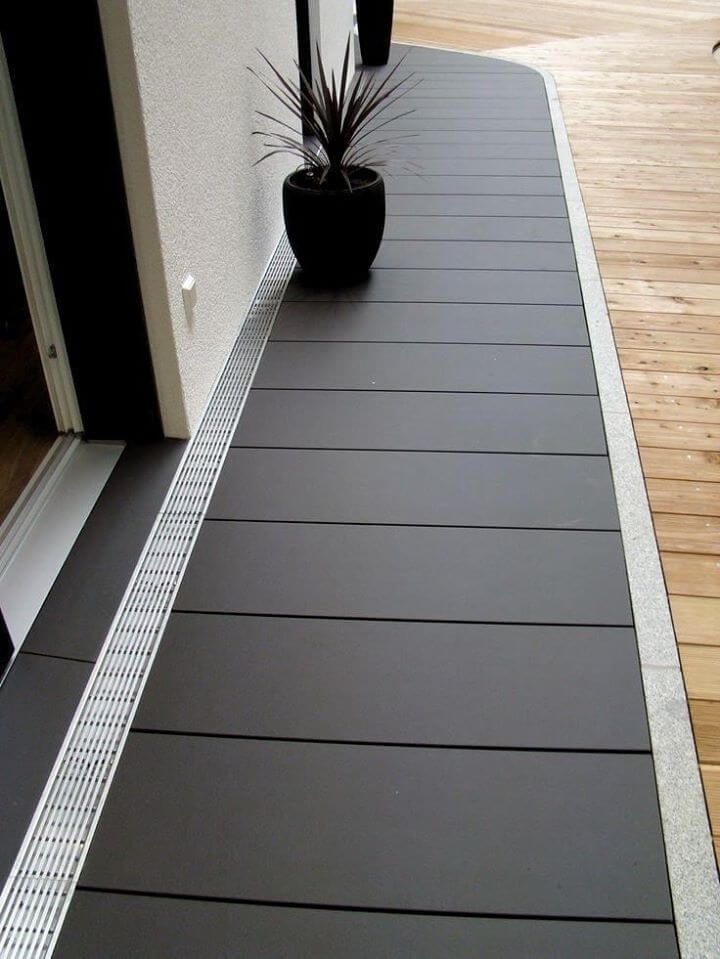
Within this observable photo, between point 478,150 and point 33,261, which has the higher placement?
point 33,261

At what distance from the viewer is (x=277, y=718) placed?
5.03 feet

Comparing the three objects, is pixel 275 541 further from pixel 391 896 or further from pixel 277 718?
pixel 391 896

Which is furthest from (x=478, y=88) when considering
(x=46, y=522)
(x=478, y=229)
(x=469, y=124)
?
(x=46, y=522)

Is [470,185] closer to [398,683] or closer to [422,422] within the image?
[422,422]

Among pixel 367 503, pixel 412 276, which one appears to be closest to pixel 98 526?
pixel 367 503

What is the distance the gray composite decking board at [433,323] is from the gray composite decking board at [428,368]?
0.05 m

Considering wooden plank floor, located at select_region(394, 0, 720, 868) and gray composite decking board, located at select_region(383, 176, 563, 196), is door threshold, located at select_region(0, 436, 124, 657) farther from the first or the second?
gray composite decking board, located at select_region(383, 176, 563, 196)

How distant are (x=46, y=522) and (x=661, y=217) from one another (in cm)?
286

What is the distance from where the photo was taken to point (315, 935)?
123 centimetres

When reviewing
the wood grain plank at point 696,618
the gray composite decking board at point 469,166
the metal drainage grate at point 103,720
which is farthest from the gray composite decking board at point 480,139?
the wood grain plank at point 696,618

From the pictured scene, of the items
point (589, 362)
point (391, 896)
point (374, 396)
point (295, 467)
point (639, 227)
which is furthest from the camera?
point (639, 227)

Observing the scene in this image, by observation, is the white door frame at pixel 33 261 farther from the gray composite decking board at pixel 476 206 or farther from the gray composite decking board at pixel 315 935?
the gray composite decking board at pixel 476 206

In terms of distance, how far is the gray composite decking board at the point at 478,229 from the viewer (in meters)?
3.39

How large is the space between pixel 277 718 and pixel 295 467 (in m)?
0.76
